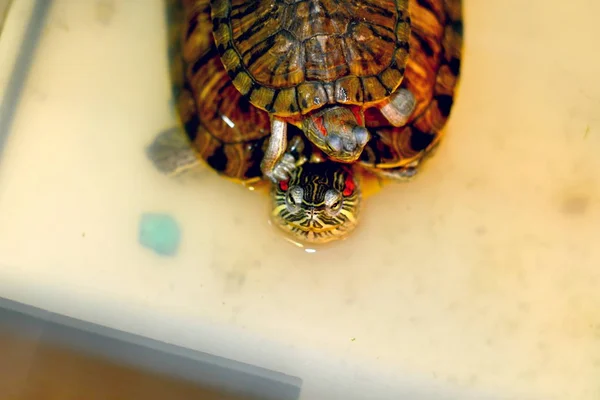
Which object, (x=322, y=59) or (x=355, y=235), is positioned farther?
(x=355, y=235)

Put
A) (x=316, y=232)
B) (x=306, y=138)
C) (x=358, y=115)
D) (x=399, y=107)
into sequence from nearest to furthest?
(x=358, y=115), (x=399, y=107), (x=306, y=138), (x=316, y=232)

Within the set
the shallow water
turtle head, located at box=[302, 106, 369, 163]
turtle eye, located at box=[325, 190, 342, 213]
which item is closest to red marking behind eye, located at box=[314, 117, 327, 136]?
turtle head, located at box=[302, 106, 369, 163]

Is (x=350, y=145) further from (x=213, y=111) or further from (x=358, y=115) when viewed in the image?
(x=213, y=111)

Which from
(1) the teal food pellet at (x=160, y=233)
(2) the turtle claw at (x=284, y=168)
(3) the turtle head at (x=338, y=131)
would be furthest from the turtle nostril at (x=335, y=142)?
(1) the teal food pellet at (x=160, y=233)

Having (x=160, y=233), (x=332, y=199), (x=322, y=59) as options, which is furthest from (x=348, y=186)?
(x=160, y=233)

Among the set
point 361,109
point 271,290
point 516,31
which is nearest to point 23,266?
point 271,290

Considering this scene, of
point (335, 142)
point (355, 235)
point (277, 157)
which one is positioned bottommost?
point (355, 235)

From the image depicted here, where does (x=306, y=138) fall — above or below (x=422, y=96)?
below

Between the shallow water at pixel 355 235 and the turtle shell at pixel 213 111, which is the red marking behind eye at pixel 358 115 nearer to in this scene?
the turtle shell at pixel 213 111

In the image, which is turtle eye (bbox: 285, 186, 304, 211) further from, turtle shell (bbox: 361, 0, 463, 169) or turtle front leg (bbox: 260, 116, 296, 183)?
turtle shell (bbox: 361, 0, 463, 169)
